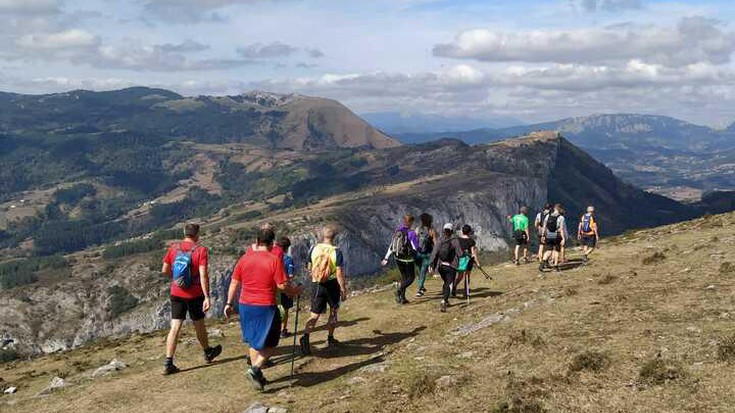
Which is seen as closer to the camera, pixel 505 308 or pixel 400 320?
pixel 505 308

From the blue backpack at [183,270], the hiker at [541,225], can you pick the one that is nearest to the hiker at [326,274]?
Answer: the blue backpack at [183,270]

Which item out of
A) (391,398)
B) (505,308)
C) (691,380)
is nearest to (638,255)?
(505,308)

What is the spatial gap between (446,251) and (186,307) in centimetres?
971

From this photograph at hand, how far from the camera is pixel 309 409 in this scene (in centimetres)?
1088

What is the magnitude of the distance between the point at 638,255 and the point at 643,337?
1636 centimetres

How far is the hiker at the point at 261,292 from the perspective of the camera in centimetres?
1184

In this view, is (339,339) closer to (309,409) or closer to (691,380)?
(309,409)

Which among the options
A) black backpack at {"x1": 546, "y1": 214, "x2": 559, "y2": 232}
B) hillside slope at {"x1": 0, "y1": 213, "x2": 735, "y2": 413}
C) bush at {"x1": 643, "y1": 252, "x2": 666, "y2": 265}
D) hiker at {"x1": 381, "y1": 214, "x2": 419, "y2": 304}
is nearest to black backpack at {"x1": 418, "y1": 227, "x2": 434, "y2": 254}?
hiker at {"x1": 381, "y1": 214, "x2": 419, "y2": 304}

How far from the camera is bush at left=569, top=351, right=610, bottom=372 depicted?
10789 mm

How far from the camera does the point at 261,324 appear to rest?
11.9m

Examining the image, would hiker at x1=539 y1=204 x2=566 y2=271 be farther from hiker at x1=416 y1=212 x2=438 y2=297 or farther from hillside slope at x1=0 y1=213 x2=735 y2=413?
hiker at x1=416 y1=212 x2=438 y2=297

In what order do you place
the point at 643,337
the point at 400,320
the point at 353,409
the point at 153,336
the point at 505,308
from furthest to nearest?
1. the point at 153,336
2. the point at 400,320
3. the point at 505,308
4. the point at 643,337
5. the point at 353,409

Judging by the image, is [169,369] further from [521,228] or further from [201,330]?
[521,228]

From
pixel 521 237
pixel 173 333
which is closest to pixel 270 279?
pixel 173 333
